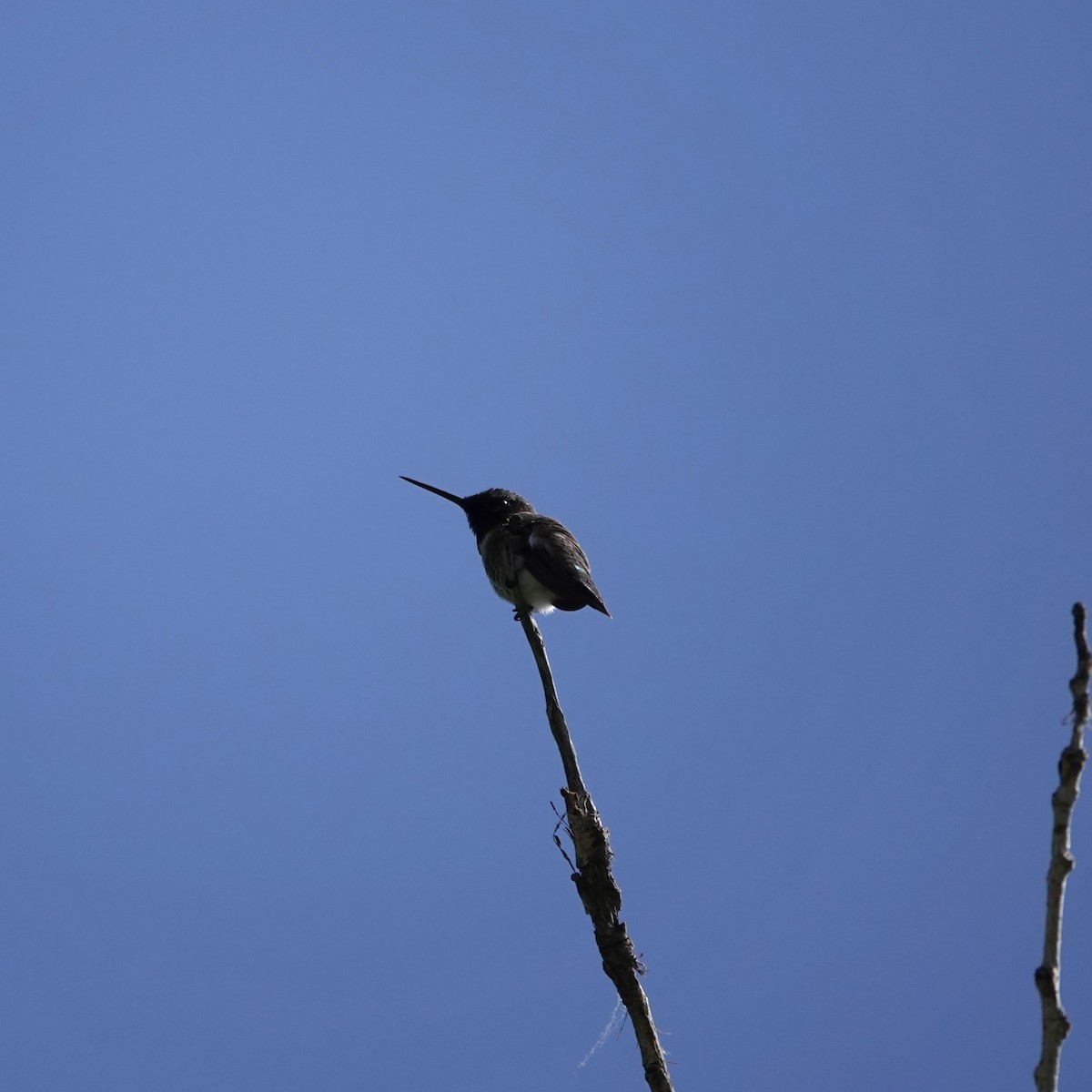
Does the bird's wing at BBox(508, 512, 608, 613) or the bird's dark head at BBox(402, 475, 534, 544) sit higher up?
the bird's dark head at BBox(402, 475, 534, 544)

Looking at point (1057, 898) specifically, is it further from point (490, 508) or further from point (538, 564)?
point (490, 508)

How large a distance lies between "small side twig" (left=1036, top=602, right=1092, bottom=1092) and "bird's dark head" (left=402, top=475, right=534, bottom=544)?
29.6 feet

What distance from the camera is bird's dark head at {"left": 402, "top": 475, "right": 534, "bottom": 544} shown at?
37.6ft

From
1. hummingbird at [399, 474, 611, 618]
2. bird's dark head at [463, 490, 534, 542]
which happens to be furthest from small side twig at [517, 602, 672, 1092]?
bird's dark head at [463, 490, 534, 542]

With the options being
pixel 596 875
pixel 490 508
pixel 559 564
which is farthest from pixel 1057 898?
pixel 490 508

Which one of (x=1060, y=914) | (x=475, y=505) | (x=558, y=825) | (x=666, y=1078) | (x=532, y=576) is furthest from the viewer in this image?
(x=475, y=505)

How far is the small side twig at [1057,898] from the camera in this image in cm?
237

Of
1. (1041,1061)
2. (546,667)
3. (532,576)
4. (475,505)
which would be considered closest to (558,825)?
(546,667)

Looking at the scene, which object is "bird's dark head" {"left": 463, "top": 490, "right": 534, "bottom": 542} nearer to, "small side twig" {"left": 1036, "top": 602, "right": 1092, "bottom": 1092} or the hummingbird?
the hummingbird

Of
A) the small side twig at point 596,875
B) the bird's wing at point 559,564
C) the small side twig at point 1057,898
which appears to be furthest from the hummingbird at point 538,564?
the small side twig at point 1057,898

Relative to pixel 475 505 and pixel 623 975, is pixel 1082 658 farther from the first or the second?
pixel 475 505

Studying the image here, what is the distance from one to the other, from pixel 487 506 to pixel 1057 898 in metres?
9.44

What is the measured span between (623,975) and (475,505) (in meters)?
7.84

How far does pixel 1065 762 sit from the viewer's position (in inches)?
94.3
